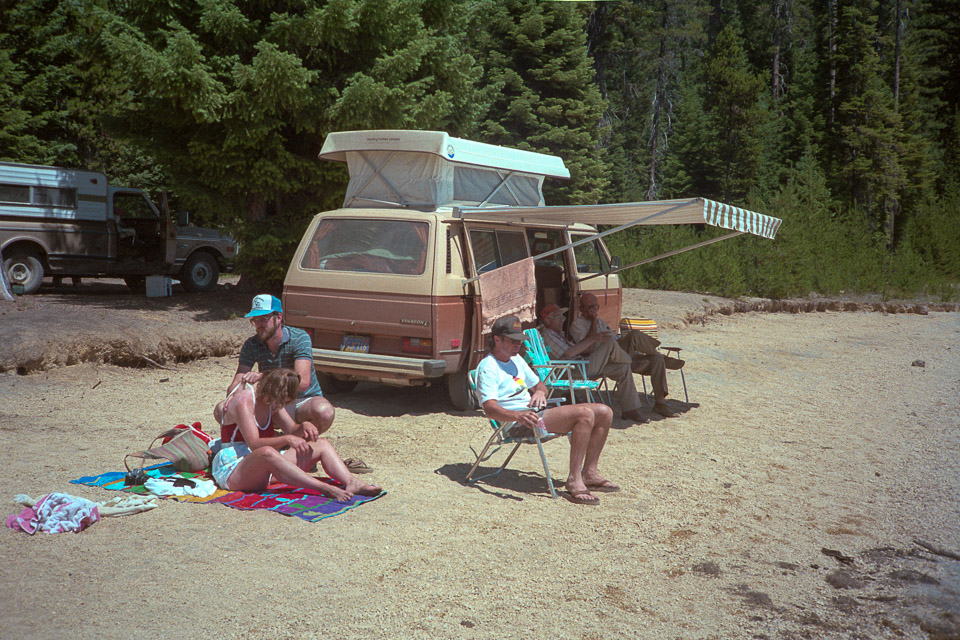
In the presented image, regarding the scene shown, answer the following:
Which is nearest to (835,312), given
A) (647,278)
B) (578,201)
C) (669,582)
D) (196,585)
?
(647,278)

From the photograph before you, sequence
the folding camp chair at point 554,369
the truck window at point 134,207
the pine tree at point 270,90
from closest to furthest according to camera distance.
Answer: the folding camp chair at point 554,369, the pine tree at point 270,90, the truck window at point 134,207

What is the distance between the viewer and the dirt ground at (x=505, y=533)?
11.6 ft

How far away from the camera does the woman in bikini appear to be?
16.1 feet

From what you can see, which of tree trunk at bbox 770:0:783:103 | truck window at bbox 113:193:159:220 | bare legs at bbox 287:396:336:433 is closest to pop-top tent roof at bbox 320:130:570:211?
bare legs at bbox 287:396:336:433

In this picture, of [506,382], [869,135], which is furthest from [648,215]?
[869,135]

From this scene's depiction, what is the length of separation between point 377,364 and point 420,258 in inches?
41.5

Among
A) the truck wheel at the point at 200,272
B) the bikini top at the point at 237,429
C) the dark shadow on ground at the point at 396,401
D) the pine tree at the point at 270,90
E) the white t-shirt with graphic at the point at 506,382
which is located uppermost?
the pine tree at the point at 270,90

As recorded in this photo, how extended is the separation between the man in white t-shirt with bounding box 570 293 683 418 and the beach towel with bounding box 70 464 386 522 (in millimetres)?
3538

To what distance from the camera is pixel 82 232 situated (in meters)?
14.6

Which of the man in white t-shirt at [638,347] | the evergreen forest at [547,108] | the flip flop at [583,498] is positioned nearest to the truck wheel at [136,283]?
the evergreen forest at [547,108]

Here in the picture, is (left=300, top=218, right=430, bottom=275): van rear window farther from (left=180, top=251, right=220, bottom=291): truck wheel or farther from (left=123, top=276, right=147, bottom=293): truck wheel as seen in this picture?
(left=123, top=276, right=147, bottom=293): truck wheel

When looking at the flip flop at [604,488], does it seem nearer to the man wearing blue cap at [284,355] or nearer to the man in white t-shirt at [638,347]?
the man wearing blue cap at [284,355]

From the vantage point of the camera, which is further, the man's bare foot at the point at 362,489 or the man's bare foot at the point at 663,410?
the man's bare foot at the point at 663,410

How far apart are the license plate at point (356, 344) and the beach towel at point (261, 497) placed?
2432mm
